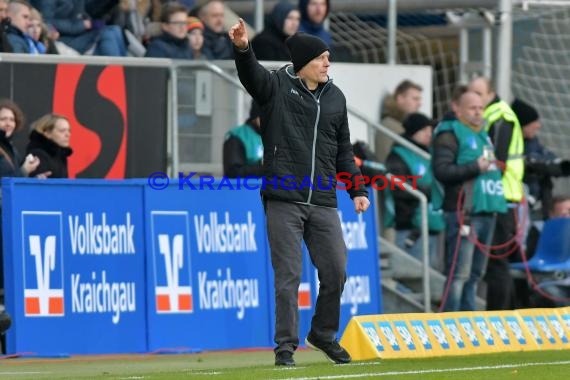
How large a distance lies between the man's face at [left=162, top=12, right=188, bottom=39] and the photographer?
145 inches

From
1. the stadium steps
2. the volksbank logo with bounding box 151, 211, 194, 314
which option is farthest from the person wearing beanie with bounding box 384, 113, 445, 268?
the volksbank logo with bounding box 151, 211, 194, 314

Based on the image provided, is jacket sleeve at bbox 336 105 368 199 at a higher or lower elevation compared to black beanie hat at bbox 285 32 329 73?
lower

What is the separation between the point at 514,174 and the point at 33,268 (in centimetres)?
528

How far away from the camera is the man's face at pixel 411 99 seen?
18.0 metres

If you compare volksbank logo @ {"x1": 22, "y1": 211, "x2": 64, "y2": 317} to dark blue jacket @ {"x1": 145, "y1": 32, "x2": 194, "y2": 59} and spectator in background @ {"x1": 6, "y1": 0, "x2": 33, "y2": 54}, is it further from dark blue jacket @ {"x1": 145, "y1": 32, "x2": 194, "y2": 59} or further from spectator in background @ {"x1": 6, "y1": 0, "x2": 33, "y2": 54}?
dark blue jacket @ {"x1": 145, "y1": 32, "x2": 194, "y2": 59}

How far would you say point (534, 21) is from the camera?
20406 mm

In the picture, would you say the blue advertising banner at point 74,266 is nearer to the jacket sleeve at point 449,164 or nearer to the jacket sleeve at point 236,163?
the jacket sleeve at point 236,163

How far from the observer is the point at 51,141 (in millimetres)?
14383

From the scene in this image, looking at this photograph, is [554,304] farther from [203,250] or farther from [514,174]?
[203,250]

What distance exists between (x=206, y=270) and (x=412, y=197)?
3.30 m

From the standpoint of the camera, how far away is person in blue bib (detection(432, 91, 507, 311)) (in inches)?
625

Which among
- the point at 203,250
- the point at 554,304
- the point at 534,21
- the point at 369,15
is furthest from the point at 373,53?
the point at 203,250

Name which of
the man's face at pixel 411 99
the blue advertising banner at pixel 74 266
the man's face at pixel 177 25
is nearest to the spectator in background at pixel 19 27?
the man's face at pixel 177 25

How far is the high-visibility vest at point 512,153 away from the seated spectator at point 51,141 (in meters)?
4.29
